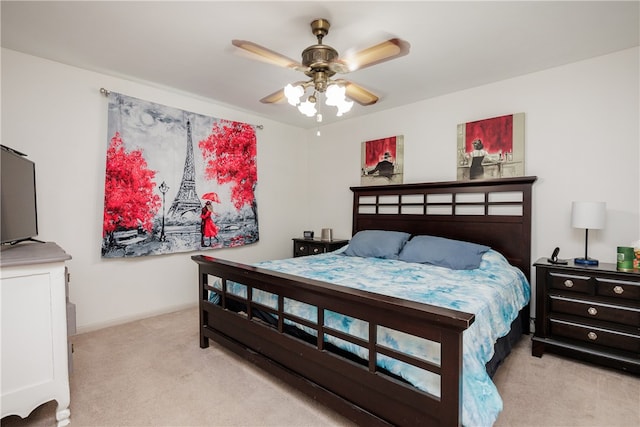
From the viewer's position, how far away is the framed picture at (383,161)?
3.98 meters

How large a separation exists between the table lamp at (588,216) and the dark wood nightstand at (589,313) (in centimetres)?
9

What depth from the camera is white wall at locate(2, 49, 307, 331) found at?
2.70m

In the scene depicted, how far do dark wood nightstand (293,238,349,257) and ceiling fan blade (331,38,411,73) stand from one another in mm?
2519

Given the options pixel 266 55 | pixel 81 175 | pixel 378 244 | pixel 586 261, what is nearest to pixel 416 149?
pixel 378 244

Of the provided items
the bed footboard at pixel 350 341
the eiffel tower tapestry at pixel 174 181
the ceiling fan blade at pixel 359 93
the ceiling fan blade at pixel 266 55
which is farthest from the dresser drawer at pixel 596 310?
the eiffel tower tapestry at pixel 174 181

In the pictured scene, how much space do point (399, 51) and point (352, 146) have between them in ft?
8.80

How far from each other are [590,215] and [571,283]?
22.0 inches

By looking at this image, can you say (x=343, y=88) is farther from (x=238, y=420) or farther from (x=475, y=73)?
(x=238, y=420)

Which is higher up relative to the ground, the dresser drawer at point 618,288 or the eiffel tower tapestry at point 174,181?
the eiffel tower tapestry at point 174,181

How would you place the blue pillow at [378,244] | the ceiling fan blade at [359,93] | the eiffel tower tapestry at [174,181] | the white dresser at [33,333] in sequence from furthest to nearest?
the blue pillow at [378,244]
the eiffel tower tapestry at [174,181]
the ceiling fan blade at [359,93]
the white dresser at [33,333]

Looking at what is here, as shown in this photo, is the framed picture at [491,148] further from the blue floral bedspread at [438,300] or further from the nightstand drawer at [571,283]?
the nightstand drawer at [571,283]

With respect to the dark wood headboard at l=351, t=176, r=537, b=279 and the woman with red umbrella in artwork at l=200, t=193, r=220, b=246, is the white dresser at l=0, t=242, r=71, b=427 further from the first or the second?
the dark wood headboard at l=351, t=176, r=537, b=279

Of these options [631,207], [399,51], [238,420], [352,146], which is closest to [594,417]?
[631,207]

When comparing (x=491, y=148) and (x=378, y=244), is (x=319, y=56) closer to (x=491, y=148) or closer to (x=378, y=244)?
(x=378, y=244)
